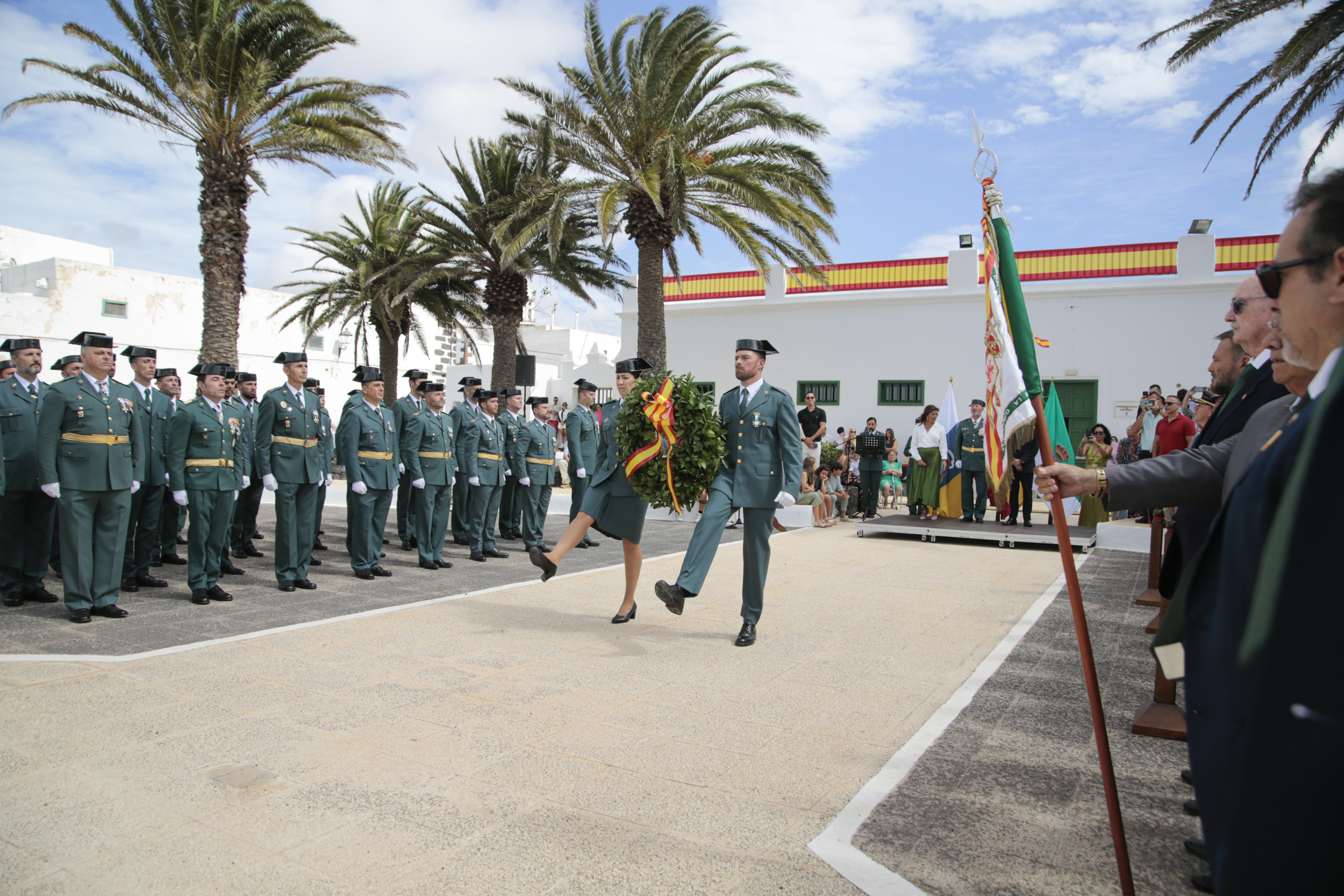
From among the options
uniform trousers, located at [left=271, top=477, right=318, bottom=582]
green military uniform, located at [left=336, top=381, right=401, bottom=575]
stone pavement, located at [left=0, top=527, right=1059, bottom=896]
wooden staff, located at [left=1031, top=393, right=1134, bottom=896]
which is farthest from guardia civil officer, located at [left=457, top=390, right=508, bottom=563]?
wooden staff, located at [left=1031, top=393, right=1134, bottom=896]

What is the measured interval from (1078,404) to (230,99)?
2051 cm

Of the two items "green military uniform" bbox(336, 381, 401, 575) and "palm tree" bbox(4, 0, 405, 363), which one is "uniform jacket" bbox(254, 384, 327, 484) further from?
"palm tree" bbox(4, 0, 405, 363)

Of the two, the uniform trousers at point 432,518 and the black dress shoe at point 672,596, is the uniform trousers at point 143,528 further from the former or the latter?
the black dress shoe at point 672,596

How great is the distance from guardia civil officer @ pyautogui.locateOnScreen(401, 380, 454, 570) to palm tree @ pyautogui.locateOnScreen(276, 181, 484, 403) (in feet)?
33.5

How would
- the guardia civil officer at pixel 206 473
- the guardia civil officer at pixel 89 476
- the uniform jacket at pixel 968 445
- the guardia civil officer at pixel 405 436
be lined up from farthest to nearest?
the uniform jacket at pixel 968 445
the guardia civil officer at pixel 405 436
the guardia civil officer at pixel 206 473
the guardia civil officer at pixel 89 476

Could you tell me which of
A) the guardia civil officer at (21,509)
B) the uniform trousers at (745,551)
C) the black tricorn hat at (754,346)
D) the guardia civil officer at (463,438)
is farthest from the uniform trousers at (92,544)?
the black tricorn hat at (754,346)

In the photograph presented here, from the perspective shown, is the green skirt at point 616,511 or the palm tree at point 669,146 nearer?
the green skirt at point 616,511

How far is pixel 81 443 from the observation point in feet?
22.1

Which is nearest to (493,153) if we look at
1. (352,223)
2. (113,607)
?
(352,223)

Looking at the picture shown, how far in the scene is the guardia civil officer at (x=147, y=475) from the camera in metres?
8.17

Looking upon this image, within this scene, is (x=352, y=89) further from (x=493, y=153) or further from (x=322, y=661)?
(x=322, y=661)

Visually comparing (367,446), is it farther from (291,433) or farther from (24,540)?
(24,540)

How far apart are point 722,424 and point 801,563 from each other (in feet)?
13.6

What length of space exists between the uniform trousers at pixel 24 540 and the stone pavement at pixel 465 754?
2817 millimetres
